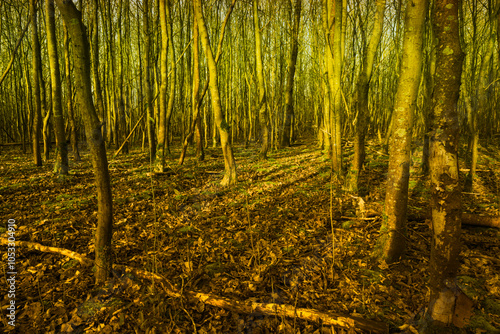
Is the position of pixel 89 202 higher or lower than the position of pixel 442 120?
lower

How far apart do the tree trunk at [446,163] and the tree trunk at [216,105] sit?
195 inches

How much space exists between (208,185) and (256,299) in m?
4.55

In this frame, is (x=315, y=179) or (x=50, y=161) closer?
(x=315, y=179)

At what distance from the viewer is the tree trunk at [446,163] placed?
1.92 m

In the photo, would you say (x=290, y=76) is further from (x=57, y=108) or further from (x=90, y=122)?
(x=90, y=122)

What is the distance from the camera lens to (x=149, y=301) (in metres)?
2.59

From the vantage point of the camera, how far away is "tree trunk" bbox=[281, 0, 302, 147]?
12320 mm

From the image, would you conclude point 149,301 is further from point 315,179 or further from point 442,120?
point 315,179

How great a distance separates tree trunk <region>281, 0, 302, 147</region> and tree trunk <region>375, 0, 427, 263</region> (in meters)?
9.69

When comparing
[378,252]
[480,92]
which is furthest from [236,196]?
[480,92]

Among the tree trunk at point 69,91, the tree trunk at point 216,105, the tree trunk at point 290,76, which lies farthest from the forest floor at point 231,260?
the tree trunk at point 290,76

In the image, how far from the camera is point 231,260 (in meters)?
3.40

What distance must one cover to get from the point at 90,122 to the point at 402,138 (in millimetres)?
3130

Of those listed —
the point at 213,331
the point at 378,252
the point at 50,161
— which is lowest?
the point at 213,331
